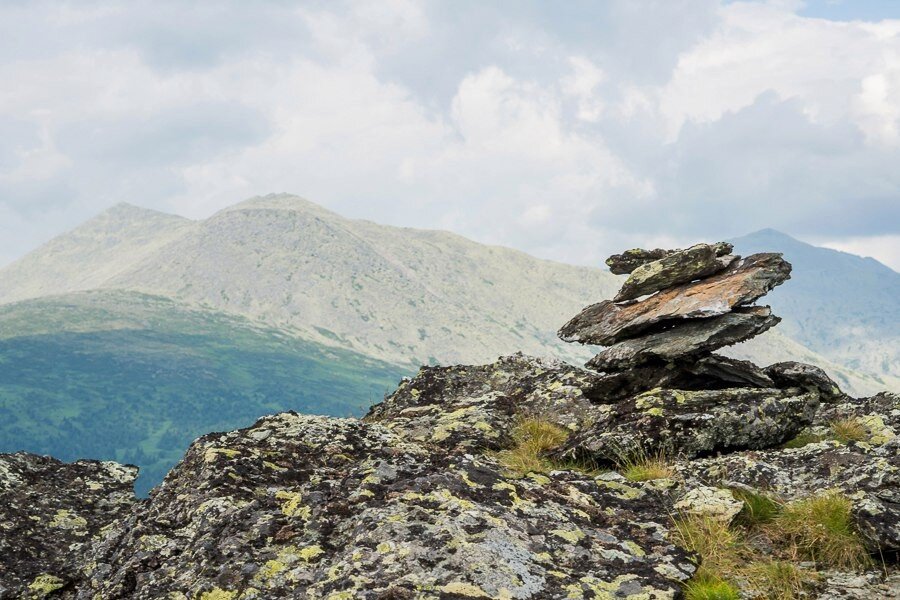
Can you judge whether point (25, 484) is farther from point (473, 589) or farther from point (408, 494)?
point (473, 589)

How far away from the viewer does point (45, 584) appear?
1139 centimetres

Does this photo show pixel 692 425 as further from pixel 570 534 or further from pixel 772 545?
pixel 570 534

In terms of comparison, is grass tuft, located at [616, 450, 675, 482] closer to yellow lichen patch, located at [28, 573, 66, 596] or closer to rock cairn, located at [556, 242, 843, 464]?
rock cairn, located at [556, 242, 843, 464]

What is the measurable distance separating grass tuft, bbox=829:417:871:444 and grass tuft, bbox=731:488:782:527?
4.48m

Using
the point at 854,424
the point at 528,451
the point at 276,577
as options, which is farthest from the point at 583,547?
the point at 854,424

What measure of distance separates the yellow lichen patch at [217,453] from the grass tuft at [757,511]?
25.3 feet

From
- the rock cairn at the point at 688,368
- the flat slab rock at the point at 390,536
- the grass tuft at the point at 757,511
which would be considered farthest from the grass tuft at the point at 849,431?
the flat slab rock at the point at 390,536

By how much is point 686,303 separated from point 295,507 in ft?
34.5

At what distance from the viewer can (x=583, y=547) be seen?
8.59 m

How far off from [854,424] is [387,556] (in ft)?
35.6

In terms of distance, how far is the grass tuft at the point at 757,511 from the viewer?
959 cm

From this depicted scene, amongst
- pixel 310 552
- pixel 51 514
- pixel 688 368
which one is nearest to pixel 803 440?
pixel 688 368

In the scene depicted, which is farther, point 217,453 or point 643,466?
point 643,466

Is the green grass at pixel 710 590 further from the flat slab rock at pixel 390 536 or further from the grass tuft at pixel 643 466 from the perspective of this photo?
the grass tuft at pixel 643 466
